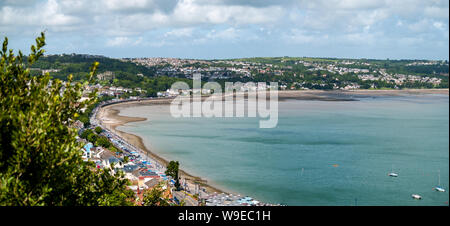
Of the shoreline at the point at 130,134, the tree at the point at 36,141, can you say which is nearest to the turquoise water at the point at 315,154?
the shoreline at the point at 130,134

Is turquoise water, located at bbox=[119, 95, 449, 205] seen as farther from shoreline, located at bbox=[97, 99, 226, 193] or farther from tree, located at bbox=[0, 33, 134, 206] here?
tree, located at bbox=[0, 33, 134, 206]

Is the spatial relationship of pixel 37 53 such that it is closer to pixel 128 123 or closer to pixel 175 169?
pixel 175 169

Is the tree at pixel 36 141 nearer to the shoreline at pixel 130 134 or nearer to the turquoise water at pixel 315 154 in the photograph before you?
the turquoise water at pixel 315 154

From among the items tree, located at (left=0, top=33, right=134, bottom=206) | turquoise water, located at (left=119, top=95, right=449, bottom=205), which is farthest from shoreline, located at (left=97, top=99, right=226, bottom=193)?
tree, located at (left=0, top=33, right=134, bottom=206)

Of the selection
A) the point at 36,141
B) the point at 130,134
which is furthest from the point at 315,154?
the point at 36,141

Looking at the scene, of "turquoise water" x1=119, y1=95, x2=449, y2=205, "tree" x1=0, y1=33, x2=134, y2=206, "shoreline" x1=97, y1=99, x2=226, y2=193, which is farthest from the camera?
"shoreline" x1=97, y1=99, x2=226, y2=193

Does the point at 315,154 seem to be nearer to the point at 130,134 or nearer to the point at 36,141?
the point at 130,134
